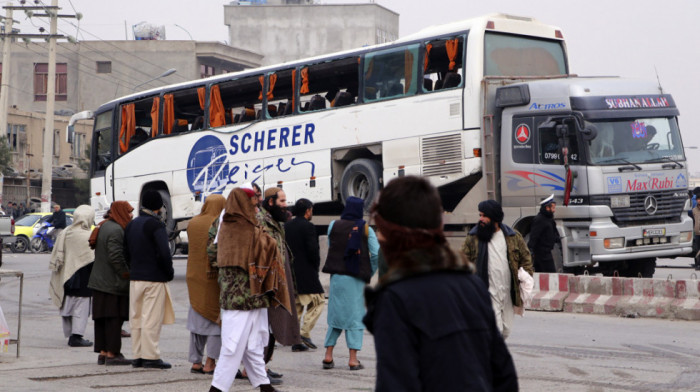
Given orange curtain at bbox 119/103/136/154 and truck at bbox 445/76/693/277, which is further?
orange curtain at bbox 119/103/136/154

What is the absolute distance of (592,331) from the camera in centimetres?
1216

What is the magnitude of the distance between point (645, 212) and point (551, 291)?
2536 millimetres

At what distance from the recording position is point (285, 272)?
8445 millimetres

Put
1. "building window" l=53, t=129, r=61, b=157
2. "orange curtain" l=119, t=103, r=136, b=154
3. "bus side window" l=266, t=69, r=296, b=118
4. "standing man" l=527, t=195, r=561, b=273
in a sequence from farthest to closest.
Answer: "building window" l=53, t=129, r=61, b=157 → "orange curtain" l=119, t=103, r=136, b=154 → "bus side window" l=266, t=69, r=296, b=118 → "standing man" l=527, t=195, r=561, b=273

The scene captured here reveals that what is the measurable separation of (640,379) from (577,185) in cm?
768

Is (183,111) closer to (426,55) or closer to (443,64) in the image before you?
(426,55)

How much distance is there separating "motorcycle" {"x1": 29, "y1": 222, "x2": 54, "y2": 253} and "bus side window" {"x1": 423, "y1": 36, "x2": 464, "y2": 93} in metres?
21.4

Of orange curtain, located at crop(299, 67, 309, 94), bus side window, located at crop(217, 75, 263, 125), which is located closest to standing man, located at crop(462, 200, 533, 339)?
orange curtain, located at crop(299, 67, 309, 94)

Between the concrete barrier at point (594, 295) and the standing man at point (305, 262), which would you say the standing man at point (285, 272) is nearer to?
the standing man at point (305, 262)

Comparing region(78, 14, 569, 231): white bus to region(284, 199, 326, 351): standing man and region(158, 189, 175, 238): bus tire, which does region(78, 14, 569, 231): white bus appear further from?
region(284, 199, 326, 351): standing man

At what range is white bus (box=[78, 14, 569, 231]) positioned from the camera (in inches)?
663

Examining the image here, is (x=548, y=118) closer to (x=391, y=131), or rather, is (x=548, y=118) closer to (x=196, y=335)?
(x=391, y=131)

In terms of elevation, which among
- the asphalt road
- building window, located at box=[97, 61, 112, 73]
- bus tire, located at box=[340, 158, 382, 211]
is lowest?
the asphalt road

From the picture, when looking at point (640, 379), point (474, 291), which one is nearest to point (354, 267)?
point (640, 379)
